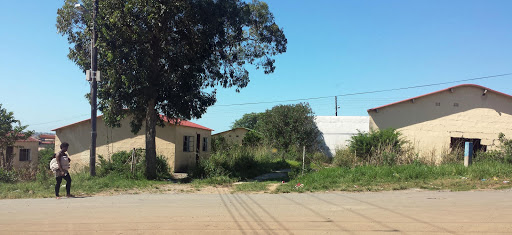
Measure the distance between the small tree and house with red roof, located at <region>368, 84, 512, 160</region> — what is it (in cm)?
783

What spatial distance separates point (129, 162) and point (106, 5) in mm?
6663

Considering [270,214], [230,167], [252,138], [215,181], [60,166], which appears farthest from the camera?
[252,138]

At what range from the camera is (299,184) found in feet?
41.7

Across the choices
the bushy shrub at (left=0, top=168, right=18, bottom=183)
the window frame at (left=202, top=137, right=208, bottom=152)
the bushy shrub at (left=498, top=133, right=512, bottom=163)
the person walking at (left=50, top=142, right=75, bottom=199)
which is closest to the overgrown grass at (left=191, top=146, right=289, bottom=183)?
the window frame at (left=202, top=137, right=208, bottom=152)

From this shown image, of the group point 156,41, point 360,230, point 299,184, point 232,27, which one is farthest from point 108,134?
point 360,230

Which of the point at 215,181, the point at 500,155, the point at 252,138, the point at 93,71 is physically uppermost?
the point at 93,71

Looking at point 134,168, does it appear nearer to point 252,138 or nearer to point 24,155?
point 252,138

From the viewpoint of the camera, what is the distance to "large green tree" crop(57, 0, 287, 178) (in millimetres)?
13016

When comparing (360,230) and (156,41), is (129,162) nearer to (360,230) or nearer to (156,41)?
(156,41)

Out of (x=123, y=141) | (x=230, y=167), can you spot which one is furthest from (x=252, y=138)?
(x=230, y=167)

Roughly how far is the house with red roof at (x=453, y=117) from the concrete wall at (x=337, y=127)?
8172mm

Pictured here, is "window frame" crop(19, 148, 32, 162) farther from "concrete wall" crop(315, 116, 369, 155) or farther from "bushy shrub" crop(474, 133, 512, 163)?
"bushy shrub" crop(474, 133, 512, 163)

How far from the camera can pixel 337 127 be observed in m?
29.7

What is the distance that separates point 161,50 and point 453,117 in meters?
16.7
